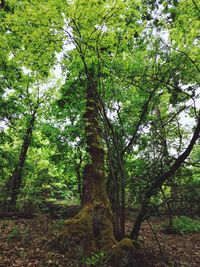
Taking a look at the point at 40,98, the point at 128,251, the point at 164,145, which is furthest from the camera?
the point at 40,98

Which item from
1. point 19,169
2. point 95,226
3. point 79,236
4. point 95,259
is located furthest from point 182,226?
point 19,169

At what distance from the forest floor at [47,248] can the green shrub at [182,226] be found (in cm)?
59

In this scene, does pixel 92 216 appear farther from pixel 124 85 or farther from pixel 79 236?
pixel 124 85

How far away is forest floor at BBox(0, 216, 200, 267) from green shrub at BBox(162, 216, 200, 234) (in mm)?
588

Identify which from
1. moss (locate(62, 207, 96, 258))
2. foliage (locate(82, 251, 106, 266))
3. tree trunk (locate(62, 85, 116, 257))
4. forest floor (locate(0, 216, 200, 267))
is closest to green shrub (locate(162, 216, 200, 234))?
forest floor (locate(0, 216, 200, 267))

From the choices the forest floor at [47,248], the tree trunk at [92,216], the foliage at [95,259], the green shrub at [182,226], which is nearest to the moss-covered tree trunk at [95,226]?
the tree trunk at [92,216]

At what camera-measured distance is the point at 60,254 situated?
5.51 metres

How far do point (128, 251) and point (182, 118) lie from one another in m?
4.19

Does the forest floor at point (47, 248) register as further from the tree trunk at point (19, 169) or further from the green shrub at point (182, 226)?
the tree trunk at point (19, 169)

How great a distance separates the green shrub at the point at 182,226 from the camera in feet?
32.2

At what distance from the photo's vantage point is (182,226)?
10.7 meters

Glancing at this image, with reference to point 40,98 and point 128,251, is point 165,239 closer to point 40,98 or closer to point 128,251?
point 128,251

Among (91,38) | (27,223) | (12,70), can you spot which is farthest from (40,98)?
(91,38)

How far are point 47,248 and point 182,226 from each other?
7231mm
